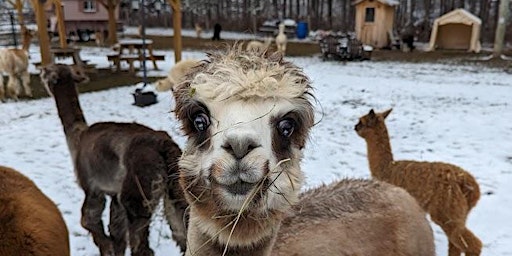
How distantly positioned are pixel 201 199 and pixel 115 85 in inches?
465

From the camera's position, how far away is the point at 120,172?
11.9 feet

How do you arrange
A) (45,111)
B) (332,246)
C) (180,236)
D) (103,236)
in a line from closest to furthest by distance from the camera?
(332,246) < (180,236) < (103,236) < (45,111)

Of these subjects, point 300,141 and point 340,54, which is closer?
point 300,141

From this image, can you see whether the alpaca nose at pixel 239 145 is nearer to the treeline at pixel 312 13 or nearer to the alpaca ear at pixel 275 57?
the alpaca ear at pixel 275 57

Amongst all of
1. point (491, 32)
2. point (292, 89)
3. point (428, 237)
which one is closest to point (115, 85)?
point (428, 237)

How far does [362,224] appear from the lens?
260cm

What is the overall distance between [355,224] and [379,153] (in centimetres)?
218

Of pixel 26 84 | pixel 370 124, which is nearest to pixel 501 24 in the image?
pixel 370 124

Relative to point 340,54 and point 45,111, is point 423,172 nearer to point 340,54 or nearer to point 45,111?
point 45,111

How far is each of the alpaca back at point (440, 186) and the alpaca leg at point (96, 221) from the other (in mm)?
2718

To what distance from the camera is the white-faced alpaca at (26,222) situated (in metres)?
2.53

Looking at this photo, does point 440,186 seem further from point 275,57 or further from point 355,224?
point 275,57

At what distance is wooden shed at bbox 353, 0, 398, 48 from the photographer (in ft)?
74.1

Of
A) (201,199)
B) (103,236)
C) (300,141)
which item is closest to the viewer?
(201,199)
